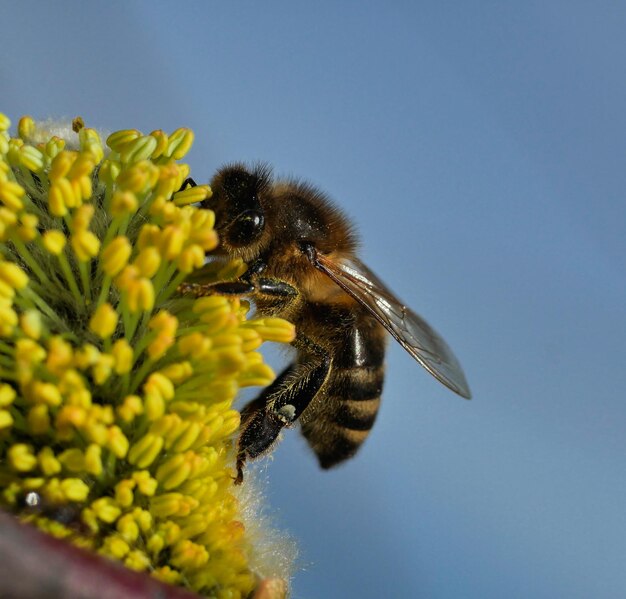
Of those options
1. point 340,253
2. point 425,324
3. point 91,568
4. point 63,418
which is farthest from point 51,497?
point 425,324

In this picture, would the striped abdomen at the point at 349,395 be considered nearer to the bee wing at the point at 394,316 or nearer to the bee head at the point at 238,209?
the bee wing at the point at 394,316

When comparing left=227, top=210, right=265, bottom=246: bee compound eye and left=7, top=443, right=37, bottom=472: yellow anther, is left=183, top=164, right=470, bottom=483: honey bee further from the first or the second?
left=7, top=443, right=37, bottom=472: yellow anther

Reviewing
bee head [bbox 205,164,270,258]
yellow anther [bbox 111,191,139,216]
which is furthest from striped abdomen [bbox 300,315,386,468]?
yellow anther [bbox 111,191,139,216]

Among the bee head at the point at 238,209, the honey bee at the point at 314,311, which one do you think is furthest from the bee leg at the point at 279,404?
the bee head at the point at 238,209

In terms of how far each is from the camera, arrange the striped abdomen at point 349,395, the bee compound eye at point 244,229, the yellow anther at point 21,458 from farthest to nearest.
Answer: the striped abdomen at point 349,395 < the bee compound eye at point 244,229 < the yellow anther at point 21,458

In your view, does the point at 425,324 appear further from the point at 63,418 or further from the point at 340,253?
the point at 63,418

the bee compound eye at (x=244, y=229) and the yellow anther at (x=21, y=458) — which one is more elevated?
the bee compound eye at (x=244, y=229)

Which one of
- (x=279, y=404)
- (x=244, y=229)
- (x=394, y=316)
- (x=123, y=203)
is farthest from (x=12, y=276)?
(x=394, y=316)
